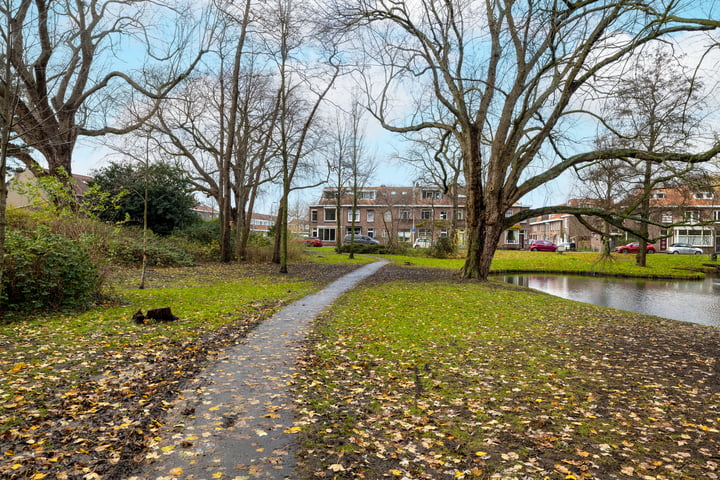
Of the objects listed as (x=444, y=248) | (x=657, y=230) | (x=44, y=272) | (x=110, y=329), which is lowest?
(x=110, y=329)

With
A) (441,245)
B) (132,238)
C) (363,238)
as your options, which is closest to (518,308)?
(132,238)

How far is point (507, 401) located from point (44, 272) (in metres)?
9.15

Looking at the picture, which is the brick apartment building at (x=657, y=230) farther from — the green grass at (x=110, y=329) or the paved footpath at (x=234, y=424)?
the paved footpath at (x=234, y=424)

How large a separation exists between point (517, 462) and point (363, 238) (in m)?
46.9

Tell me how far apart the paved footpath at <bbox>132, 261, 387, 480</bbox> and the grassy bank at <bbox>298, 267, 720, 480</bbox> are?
264mm

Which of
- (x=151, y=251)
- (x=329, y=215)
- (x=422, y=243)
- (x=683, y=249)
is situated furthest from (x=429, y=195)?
(x=151, y=251)

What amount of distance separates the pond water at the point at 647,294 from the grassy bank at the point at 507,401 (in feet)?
20.6

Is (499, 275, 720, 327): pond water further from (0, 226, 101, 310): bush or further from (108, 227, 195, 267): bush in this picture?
(108, 227, 195, 267): bush

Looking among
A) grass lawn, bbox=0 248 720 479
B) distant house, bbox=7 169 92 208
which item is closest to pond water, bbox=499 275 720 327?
grass lawn, bbox=0 248 720 479

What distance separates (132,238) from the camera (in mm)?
20125

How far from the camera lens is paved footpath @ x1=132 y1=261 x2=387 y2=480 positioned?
11.5 feet

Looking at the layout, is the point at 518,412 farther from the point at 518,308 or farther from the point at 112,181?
the point at 112,181

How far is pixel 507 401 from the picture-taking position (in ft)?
16.7

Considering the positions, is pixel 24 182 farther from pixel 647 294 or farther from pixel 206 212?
pixel 206 212
